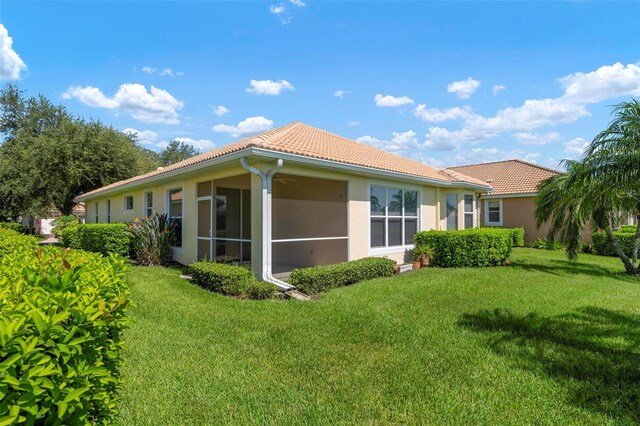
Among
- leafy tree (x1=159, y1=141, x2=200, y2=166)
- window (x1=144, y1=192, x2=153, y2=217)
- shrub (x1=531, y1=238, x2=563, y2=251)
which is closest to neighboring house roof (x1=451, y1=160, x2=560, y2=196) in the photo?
shrub (x1=531, y1=238, x2=563, y2=251)

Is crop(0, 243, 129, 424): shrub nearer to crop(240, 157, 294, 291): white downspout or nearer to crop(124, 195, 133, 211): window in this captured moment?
crop(240, 157, 294, 291): white downspout

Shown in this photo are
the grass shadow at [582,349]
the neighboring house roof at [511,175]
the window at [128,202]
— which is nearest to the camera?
the grass shadow at [582,349]

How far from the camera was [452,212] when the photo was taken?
Answer: 15.1 metres

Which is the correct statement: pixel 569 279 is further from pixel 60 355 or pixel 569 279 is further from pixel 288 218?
pixel 60 355

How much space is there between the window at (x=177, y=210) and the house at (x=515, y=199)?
17.5m

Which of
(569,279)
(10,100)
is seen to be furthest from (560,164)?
(10,100)

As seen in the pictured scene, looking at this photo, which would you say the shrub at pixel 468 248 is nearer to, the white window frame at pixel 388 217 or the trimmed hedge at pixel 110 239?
the white window frame at pixel 388 217

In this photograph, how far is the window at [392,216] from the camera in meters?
11.3

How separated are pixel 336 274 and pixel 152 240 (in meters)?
6.63

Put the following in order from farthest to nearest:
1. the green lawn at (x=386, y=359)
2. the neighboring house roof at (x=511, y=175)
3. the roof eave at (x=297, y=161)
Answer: the neighboring house roof at (x=511, y=175) < the roof eave at (x=297, y=161) < the green lawn at (x=386, y=359)

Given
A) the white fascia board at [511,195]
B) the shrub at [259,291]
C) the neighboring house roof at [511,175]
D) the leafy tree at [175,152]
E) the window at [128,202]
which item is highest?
the leafy tree at [175,152]

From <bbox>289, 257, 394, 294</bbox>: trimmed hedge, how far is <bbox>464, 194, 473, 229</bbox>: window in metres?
7.48

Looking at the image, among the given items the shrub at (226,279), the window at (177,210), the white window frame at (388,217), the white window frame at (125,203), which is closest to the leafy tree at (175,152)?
the white window frame at (125,203)

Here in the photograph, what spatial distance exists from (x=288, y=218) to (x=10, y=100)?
32.9 m
